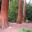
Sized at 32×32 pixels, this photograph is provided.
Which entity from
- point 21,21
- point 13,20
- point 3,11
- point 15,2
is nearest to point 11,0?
point 15,2

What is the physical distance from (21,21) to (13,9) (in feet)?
5.72

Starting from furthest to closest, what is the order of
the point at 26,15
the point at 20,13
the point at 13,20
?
1. the point at 26,15
2. the point at 13,20
3. the point at 20,13

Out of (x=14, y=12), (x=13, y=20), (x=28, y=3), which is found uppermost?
(x=28, y=3)

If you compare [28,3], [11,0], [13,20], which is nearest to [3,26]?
[13,20]

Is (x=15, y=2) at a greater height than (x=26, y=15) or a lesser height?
greater

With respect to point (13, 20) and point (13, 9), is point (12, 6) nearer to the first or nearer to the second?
point (13, 9)

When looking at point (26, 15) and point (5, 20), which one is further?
point (26, 15)

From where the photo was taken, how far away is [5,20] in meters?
6.85

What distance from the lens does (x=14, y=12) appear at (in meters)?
10.2

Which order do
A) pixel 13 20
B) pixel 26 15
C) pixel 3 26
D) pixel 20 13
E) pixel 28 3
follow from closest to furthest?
pixel 3 26
pixel 20 13
pixel 13 20
pixel 26 15
pixel 28 3

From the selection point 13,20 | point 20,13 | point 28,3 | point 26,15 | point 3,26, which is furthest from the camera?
point 28,3

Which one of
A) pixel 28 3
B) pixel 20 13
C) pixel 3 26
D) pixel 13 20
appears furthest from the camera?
pixel 28 3

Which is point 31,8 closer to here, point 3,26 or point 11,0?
point 11,0

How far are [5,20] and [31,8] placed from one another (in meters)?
5.04
